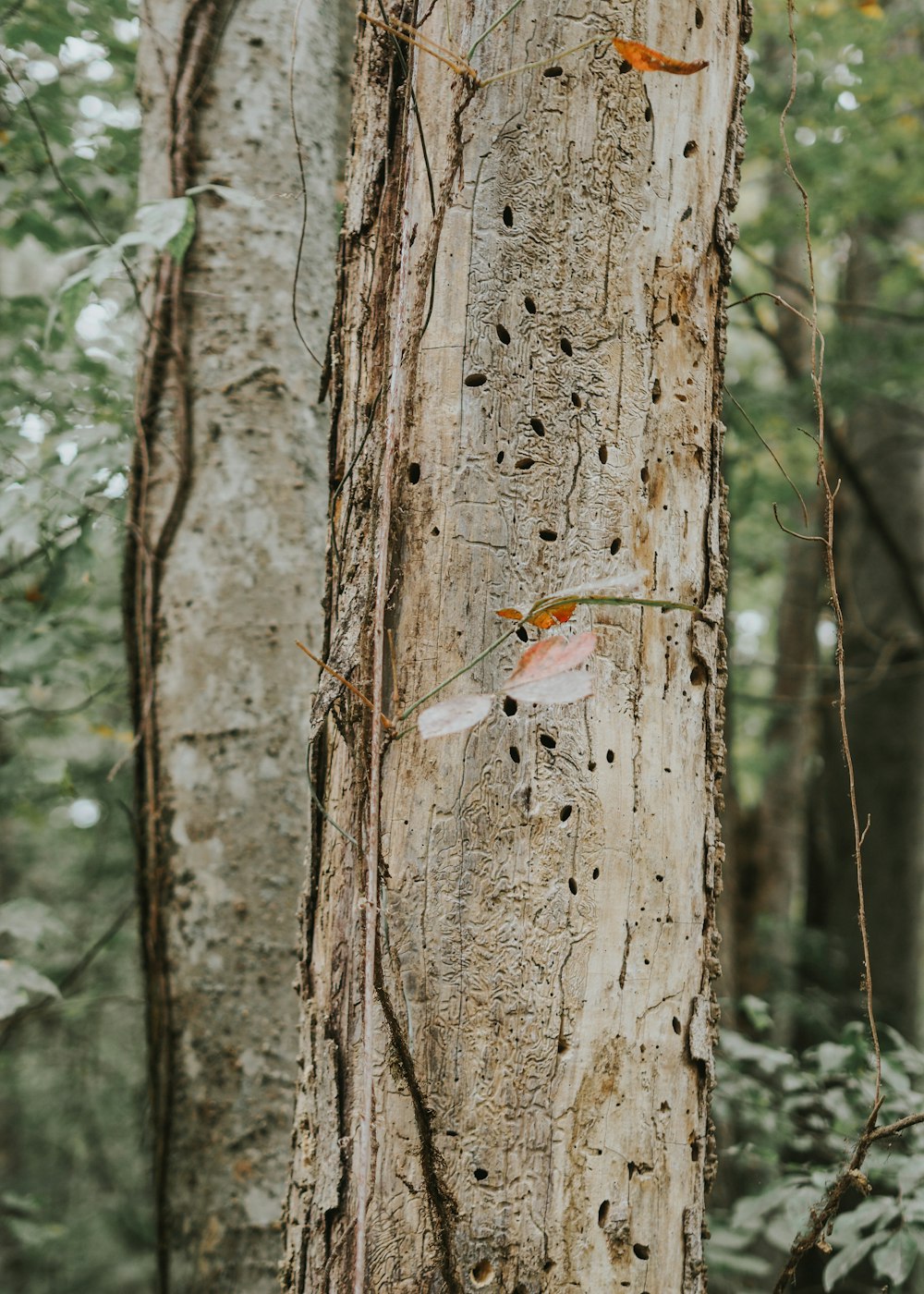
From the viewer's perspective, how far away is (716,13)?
1221mm

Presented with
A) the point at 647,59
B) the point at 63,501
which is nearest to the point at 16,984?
the point at 63,501

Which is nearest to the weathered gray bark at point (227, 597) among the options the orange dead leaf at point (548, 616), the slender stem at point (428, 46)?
the slender stem at point (428, 46)

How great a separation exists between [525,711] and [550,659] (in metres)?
0.19

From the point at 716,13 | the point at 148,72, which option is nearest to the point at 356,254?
the point at 716,13

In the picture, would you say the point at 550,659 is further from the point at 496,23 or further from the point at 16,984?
the point at 16,984

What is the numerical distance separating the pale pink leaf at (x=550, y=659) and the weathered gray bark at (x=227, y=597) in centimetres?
139

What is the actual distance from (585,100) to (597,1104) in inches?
46.3

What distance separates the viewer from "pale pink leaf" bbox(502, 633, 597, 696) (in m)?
0.86

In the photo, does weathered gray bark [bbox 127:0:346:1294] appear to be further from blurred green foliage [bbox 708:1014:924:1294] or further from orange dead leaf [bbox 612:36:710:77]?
orange dead leaf [bbox 612:36:710:77]

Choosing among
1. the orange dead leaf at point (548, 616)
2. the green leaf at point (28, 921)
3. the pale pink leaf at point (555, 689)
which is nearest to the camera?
the pale pink leaf at point (555, 689)

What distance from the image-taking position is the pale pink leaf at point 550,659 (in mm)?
855

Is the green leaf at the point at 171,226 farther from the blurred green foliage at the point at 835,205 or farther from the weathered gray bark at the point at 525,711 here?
the blurred green foliage at the point at 835,205

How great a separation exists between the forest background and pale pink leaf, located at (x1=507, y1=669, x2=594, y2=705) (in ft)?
1.59

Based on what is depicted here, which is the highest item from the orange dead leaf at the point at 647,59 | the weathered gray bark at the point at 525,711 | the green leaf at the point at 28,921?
the orange dead leaf at the point at 647,59
